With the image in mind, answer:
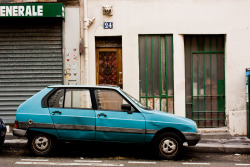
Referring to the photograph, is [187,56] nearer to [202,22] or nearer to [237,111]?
[202,22]

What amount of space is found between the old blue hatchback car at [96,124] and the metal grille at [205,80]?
13.6 feet

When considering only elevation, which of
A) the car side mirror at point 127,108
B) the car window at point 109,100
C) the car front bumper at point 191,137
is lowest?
the car front bumper at point 191,137

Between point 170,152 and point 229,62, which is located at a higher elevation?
point 229,62

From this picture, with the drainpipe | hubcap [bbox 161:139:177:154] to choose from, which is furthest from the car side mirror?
the drainpipe

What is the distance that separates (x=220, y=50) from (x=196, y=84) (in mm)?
1402

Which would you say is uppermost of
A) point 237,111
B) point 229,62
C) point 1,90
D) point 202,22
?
point 202,22

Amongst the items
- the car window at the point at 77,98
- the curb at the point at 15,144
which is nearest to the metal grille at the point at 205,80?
the car window at the point at 77,98

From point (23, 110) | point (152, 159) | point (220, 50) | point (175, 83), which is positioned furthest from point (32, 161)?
point (220, 50)

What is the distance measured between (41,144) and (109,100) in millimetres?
1824

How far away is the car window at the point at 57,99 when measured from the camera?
8328 mm

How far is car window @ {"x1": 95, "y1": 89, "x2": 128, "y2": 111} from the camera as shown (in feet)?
27.2

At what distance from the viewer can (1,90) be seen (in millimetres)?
12273

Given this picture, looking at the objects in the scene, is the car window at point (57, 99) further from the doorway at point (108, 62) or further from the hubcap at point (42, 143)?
the doorway at point (108, 62)

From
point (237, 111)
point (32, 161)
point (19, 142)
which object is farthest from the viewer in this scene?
point (237, 111)
